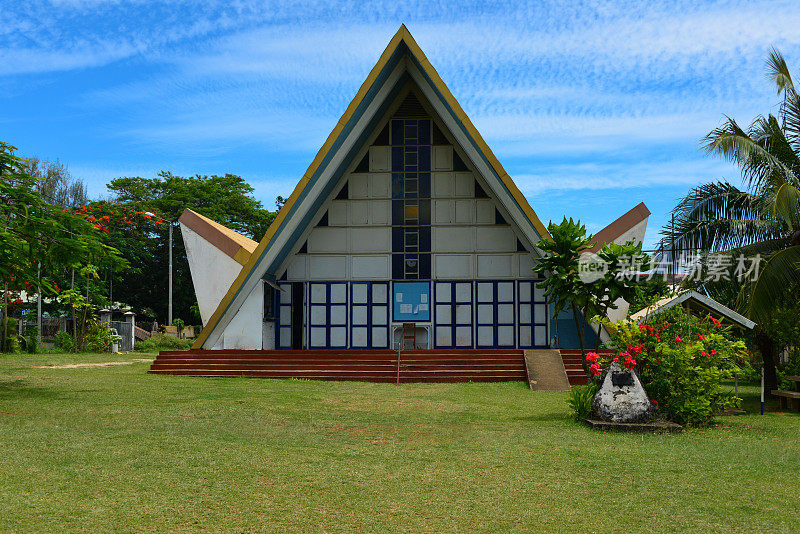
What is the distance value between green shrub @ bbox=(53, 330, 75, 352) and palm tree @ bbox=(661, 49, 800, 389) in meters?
28.0

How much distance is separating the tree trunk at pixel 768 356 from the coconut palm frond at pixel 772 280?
183cm

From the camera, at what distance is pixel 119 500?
6.38 m

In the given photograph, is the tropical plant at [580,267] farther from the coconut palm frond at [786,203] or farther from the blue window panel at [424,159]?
the blue window panel at [424,159]

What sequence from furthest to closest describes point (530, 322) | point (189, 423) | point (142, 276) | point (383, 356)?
1. point (142, 276)
2. point (530, 322)
3. point (383, 356)
4. point (189, 423)

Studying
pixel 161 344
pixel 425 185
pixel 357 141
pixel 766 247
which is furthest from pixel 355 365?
pixel 161 344

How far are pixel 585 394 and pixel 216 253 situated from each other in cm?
2004

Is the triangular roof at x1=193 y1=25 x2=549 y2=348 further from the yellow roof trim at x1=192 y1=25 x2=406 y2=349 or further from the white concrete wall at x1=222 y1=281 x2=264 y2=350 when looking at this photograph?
the white concrete wall at x1=222 y1=281 x2=264 y2=350

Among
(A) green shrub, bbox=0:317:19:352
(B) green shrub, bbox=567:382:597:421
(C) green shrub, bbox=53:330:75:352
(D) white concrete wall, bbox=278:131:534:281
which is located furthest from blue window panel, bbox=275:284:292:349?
(B) green shrub, bbox=567:382:597:421

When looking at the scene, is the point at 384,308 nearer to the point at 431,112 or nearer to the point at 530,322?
the point at 530,322

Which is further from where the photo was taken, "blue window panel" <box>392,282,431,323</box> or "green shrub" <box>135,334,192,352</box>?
"green shrub" <box>135,334,192,352</box>

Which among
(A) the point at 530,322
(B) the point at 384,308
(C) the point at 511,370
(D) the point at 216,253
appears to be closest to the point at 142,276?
(D) the point at 216,253

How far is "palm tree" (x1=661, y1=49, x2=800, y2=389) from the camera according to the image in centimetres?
1578

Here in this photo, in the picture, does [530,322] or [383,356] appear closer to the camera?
[383,356]

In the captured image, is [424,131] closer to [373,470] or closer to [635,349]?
[635,349]
